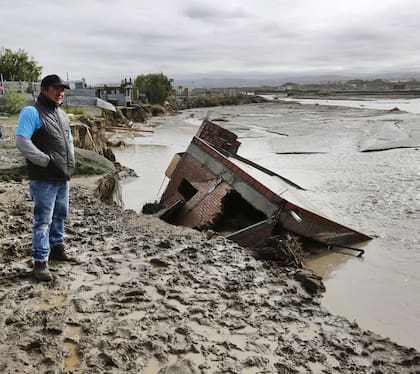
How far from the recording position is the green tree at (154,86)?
185 ft

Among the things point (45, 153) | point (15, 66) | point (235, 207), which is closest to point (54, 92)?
point (45, 153)

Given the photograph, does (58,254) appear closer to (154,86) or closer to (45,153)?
(45,153)

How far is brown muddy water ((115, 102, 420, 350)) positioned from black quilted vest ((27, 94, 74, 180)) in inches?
131

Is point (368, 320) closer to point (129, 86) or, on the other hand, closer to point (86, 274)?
point (86, 274)

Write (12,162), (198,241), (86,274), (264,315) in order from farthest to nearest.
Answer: (12,162) → (198,241) → (86,274) → (264,315)

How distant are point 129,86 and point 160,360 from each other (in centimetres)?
4310

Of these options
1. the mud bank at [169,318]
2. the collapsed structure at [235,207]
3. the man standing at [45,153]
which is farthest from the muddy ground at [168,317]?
the collapsed structure at [235,207]

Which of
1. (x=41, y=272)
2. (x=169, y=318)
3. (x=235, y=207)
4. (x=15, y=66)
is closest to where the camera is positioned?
(x=169, y=318)

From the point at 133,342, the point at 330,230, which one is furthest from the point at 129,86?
the point at 133,342

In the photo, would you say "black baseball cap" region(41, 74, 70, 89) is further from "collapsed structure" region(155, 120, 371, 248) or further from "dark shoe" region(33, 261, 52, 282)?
"collapsed structure" region(155, 120, 371, 248)

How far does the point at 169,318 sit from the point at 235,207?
4.10 meters

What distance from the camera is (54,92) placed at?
3803 mm

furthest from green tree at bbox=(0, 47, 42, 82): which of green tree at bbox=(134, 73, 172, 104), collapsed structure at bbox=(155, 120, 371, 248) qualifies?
collapsed structure at bbox=(155, 120, 371, 248)

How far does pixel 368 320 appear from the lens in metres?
4.66
